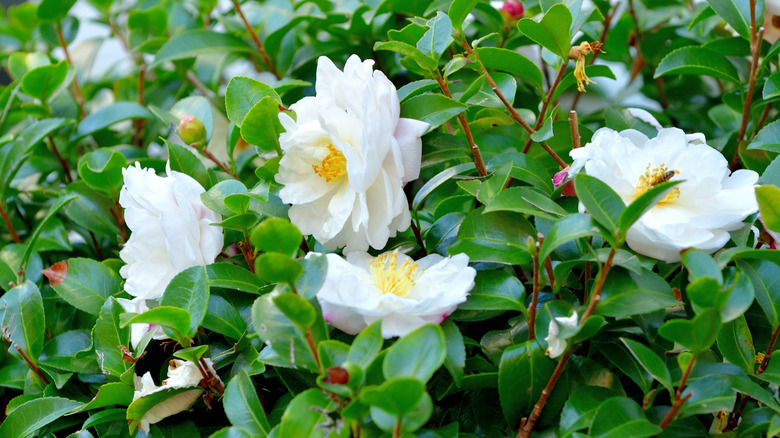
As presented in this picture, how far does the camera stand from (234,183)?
0.68 meters

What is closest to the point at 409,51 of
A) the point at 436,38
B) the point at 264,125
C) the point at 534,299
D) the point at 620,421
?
the point at 436,38

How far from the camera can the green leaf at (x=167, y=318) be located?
22.7 inches

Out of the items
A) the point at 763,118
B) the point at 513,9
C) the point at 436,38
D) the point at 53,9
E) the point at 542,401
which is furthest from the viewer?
the point at 53,9

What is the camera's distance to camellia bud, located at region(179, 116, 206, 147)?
0.80 metres

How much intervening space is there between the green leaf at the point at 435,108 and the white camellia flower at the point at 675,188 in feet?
0.38

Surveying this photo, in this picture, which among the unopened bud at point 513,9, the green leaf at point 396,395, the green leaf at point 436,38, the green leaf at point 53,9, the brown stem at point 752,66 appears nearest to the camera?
the green leaf at point 396,395

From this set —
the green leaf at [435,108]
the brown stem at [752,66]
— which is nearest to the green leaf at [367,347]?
the green leaf at [435,108]

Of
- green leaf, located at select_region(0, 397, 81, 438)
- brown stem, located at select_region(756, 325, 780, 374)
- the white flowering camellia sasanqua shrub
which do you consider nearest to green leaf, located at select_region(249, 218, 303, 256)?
the white flowering camellia sasanqua shrub

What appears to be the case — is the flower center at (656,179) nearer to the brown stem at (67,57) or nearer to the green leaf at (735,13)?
the green leaf at (735,13)

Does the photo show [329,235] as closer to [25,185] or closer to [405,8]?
[405,8]

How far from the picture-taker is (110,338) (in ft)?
2.30

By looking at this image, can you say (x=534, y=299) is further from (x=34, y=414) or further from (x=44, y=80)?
(x=44, y=80)

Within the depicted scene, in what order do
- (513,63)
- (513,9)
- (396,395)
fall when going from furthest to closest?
(513,9), (513,63), (396,395)

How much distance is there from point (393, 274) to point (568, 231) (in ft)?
0.53
